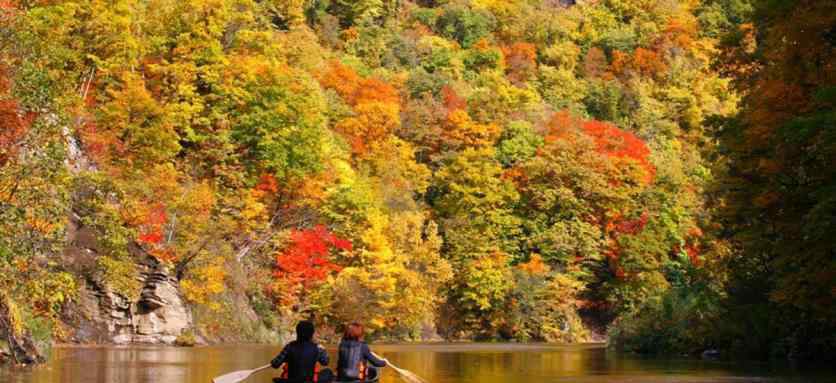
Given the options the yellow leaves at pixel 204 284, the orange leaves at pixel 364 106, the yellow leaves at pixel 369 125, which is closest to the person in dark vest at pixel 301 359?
the yellow leaves at pixel 204 284

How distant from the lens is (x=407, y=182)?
257 feet

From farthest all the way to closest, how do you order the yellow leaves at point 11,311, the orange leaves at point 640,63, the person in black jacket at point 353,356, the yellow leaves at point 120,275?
the orange leaves at point 640,63, the yellow leaves at point 120,275, the yellow leaves at point 11,311, the person in black jacket at point 353,356

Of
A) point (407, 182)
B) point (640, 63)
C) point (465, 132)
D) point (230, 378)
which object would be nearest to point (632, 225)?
point (465, 132)

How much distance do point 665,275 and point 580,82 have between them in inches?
1528

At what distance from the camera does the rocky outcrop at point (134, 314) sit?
1953 inches

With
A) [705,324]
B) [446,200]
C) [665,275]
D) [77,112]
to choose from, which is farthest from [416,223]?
[705,324]

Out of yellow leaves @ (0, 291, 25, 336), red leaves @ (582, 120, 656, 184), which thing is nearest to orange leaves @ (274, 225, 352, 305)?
red leaves @ (582, 120, 656, 184)

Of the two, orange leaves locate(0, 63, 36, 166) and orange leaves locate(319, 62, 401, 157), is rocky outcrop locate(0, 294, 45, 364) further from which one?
orange leaves locate(319, 62, 401, 157)

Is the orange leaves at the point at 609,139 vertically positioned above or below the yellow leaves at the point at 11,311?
above

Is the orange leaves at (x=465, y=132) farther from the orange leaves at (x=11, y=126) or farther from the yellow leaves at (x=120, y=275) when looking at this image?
the orange leaves at (x=11, y=126)

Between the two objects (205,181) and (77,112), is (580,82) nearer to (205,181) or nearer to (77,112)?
(205,181)

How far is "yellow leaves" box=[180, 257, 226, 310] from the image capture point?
5481 cm

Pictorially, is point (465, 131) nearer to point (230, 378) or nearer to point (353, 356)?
point (230, 378)

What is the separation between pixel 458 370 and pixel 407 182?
46.9 meters
